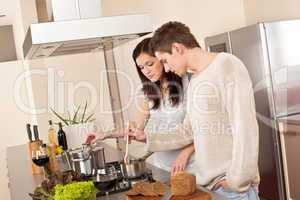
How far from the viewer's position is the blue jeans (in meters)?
1.64

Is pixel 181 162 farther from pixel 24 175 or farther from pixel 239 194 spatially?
pixel 24 175

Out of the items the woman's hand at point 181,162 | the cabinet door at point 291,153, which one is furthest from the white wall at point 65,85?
the woman's hand at point 181,162

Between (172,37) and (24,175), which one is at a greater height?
(172,37)

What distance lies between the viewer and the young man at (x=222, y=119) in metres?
1.59

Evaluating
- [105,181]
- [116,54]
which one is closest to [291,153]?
[105,181]

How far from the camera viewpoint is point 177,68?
180 centimetres

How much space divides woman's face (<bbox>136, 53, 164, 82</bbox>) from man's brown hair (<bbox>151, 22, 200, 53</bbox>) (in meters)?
0.41

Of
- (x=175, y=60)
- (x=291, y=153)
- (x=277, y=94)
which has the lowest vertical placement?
(x=291, y=153)

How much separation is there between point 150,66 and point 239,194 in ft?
2.84

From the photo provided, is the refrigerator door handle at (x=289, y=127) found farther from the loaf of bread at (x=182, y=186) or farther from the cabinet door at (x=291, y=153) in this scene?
the loaf of bread at (x=182, y=186)

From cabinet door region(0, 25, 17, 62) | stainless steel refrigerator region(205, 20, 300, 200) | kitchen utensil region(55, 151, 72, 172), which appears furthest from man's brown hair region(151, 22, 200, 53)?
cabinet door region(0, 25, 17, 62)

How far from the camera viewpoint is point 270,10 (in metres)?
3.59

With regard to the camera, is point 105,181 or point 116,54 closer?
point 105,181

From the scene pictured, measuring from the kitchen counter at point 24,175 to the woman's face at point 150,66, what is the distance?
0.48 metres
